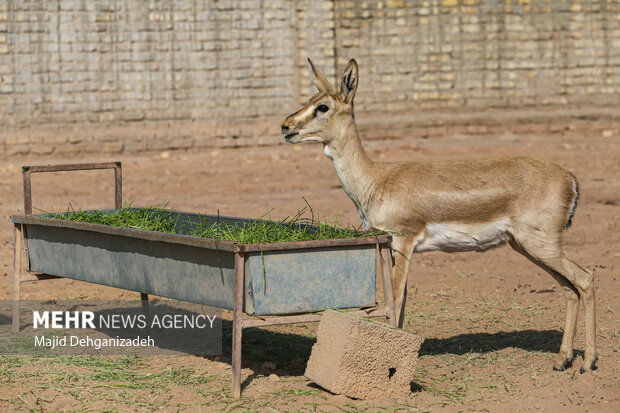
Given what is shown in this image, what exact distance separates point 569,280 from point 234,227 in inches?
93.6

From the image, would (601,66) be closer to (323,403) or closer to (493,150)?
(493,150)

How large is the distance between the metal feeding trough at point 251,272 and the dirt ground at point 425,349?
56 centimetres

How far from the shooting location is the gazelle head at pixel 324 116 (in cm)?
685

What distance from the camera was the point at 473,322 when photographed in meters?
8.05

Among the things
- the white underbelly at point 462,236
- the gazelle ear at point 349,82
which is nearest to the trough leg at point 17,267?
the gazelle ear at point 349,82

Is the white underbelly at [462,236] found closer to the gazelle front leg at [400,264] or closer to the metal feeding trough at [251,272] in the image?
the gazelle front leg at [400,264]

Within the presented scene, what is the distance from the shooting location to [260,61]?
60.3 feet

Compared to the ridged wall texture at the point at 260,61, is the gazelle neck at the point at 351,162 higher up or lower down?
lower down

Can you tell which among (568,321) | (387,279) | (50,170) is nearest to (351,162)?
(387,279)

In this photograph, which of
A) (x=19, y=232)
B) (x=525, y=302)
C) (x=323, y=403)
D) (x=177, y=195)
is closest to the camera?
(x=323, y=403)

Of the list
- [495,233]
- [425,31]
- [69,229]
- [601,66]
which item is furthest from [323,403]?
[601,66]

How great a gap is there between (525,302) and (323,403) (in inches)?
143

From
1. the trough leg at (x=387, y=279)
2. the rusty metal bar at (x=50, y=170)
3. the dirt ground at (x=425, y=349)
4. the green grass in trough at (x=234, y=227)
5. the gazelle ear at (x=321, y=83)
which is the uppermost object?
the gazelle ear at (x=321, y=83)

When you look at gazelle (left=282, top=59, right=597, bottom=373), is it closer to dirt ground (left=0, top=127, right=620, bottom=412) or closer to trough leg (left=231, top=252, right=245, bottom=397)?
dirt ground (left=0, top=127, right=620, bottom=412)
